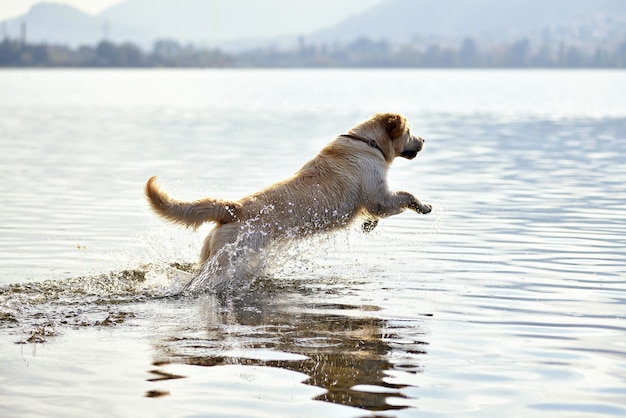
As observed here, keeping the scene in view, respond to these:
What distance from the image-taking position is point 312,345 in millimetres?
6809

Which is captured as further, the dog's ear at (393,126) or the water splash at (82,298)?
the dog's ear at (393,126)

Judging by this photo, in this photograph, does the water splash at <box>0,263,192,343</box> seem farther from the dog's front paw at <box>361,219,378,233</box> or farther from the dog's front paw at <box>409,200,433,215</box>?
the dog's front paw at <box>409,200,433,215</box>

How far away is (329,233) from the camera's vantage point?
367 inches

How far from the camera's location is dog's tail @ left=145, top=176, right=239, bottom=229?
8.25 metres

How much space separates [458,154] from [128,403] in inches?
723

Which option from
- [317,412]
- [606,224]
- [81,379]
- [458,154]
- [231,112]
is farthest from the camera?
[231,112]

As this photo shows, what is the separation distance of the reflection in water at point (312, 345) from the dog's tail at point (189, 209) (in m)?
0.76

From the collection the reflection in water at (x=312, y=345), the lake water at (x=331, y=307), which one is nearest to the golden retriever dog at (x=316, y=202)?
the lake water at (x=331, y=307)

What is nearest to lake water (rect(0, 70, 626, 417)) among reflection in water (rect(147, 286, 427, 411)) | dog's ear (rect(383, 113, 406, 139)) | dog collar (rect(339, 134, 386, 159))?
reflection in water (rect(147, 286, 427, 411))

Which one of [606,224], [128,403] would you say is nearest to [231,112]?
[606,224]

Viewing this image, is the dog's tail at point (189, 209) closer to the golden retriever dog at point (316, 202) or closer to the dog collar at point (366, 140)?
the golden retriever dog at point (316, 202)

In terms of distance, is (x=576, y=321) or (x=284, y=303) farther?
(x=284, y=303)

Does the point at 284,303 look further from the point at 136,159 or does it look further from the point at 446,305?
the point at 136,159

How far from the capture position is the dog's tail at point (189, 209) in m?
8.25
